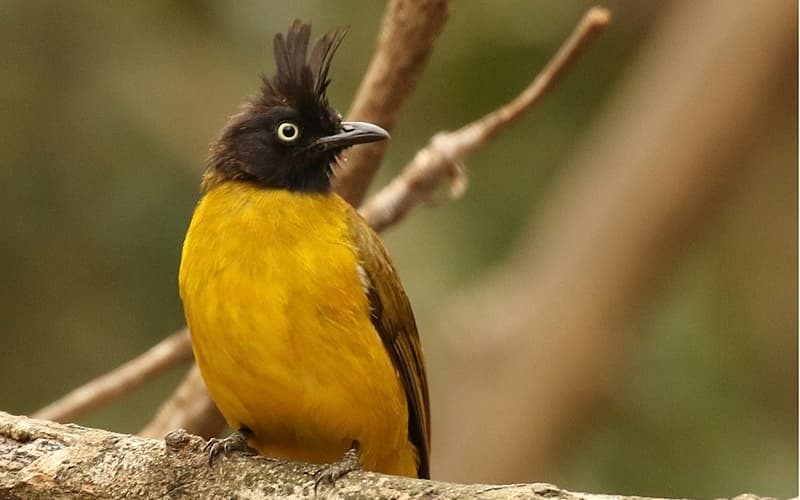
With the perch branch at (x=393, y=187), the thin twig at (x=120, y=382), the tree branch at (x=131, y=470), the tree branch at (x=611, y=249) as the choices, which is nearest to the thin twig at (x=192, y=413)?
the perch branch at (x=393, y=187)

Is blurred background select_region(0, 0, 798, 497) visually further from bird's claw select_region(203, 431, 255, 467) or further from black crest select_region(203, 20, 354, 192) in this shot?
bird's claw select_region(203, 431, 255, 467)

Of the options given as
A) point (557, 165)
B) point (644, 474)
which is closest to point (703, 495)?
point (644, 474)

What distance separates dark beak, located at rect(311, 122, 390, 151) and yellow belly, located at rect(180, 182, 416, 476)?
8.9 inches

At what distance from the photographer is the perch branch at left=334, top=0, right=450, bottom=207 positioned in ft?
13.8

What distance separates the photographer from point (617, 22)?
8.14m

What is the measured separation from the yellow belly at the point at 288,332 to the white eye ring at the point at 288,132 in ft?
0.74

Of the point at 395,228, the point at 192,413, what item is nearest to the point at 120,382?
the point at 192,413

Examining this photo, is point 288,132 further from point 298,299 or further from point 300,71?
point 298,299

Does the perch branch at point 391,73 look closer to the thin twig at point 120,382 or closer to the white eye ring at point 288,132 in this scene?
the white eye ring at point 288,132

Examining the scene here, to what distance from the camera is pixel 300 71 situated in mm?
4074

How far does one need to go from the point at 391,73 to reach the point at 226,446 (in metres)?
1.52

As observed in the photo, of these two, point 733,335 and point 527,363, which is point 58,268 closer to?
point 527,363

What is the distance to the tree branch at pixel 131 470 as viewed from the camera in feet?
10.7

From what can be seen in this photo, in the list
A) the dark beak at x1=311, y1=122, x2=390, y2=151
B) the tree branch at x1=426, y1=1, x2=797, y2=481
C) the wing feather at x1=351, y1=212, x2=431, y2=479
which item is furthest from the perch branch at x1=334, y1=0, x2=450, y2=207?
the tree branch at x1=426, y1=1, x2=797, y2=481
